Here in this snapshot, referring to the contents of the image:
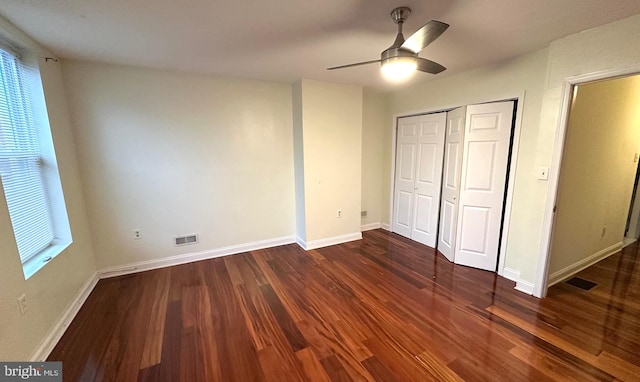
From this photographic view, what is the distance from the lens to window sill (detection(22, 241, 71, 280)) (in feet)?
6.05

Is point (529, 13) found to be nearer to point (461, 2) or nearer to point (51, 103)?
point (461, 2)

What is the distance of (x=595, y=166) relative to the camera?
286cm

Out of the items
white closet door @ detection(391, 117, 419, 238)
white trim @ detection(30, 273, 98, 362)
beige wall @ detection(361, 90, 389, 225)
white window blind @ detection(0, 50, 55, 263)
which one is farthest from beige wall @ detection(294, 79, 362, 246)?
white window blind @ detection(0, 50, 55, 263)

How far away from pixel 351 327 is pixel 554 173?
2.38m

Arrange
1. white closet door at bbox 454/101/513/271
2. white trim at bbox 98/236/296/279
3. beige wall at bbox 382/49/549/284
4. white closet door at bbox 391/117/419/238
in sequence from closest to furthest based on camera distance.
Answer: beige wall at bbox 382/49/549/284 < white closet door at bbox 454/101/513/271 < white trim at bbox 98/236/296/279 < white closet door at bbox 391/117/419/238

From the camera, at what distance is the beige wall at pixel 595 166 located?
256 cm

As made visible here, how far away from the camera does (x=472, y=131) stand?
3.09 m

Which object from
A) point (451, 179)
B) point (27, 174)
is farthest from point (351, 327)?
point (27, 174)

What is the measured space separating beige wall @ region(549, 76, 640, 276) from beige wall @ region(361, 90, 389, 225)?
246 cm

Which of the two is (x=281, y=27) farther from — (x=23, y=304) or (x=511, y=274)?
(x=511, y=274)

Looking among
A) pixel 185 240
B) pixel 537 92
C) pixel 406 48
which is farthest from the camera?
pixel 185 240

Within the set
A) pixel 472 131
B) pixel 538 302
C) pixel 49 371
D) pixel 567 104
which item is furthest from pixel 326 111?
pixel 49 371

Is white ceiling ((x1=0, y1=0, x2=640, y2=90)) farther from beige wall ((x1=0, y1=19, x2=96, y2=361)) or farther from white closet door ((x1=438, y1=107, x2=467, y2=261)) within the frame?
white closet door ((x1=438, y1=107, x2=467, y2=261))

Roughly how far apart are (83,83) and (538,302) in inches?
206
